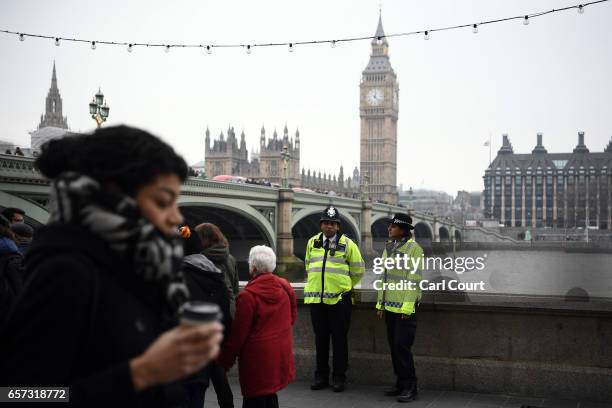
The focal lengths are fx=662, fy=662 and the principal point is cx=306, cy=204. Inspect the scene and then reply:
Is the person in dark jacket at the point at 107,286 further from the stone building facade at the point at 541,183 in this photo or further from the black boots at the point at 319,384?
the stone building facade at the point at 541,183

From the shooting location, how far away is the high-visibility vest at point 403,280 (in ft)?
16.7

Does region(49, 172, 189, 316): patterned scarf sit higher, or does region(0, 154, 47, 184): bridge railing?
region(0, 154, 47, 184): bridge railing

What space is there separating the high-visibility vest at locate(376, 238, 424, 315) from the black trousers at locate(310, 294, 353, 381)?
300 mm

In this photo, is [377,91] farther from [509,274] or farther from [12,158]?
[12,158]

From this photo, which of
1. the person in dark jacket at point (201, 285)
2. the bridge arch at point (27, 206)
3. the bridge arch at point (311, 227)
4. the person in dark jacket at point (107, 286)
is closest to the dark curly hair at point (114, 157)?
the person in dark jacket at point (107, 286)

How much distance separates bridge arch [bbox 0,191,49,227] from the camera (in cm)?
1673

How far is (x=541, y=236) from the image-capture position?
323 ft

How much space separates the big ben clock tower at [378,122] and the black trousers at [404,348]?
350ft

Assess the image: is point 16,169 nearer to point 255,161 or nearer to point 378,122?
point 255,161

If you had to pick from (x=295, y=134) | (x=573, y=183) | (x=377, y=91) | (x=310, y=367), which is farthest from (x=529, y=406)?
(x=573, y=183)

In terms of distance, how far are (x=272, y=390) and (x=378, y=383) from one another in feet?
7.11

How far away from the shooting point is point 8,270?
11.0 feet

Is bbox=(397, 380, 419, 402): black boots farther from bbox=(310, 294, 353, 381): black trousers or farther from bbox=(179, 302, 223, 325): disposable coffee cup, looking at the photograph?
bbox=(179, 302, 223, 325): disposable coffee cup

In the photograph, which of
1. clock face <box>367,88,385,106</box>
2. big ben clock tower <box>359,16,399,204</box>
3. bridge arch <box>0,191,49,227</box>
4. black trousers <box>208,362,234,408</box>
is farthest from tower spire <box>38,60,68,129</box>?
black trousers <box>208,362,234,408</box>
